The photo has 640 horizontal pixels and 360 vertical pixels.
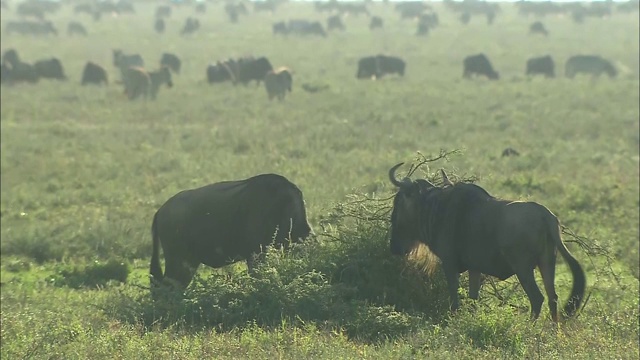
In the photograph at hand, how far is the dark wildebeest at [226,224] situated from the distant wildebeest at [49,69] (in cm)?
2716

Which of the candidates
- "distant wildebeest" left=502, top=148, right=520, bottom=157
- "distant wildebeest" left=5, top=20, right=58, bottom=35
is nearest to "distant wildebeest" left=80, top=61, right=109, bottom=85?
"distant wildebeest" left=502, top=148, right=520, bottom=157

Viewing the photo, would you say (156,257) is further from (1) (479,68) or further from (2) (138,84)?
(1) (479,68)

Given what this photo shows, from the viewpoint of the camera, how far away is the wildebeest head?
8.25 metres

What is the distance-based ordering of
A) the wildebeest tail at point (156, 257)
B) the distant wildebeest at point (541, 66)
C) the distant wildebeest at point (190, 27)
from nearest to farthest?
1. the wildebeest tail at point (156, 257)
2. the distant wildebeest at point (541, 66)
3. the distant wildebeest at point (190, 27)

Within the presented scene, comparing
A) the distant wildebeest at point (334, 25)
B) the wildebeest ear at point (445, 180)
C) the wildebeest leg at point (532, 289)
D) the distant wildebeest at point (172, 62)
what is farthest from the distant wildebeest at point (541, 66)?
the wildebeest leg at point (532, 289)

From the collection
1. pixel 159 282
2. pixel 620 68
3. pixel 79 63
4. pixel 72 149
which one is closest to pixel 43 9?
pixel 79 63

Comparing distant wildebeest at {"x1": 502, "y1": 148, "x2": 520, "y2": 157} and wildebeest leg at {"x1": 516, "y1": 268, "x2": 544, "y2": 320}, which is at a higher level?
wildebeest leg at {"x1": 516, "y1": 268, "x2": 544, "y2": 320}

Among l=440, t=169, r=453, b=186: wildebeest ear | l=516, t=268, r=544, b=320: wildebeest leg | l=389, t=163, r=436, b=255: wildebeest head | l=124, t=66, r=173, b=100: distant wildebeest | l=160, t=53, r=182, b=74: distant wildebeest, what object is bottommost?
l=160, t=53, r=182, b=74: distant wildebeest

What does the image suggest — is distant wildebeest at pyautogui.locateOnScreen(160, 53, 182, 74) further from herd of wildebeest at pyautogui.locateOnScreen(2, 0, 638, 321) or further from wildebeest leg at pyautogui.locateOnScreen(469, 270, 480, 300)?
wildebeest leg at pyautogui.locateOnScreen(469, 270, 480, 300)

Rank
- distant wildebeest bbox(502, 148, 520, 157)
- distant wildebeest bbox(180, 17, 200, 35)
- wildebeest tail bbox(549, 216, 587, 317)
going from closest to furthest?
wildebeest tail bbox(549, 216, 587, 317) → distant wildebeest bbox(502, 148, 520, 157) → distant wildebeest bbox(180, 17, 200, 35)

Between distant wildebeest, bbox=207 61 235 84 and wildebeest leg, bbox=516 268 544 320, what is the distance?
28.8 metres

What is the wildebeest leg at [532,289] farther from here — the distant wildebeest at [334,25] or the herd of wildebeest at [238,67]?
the distant wildebeest at [334,25]

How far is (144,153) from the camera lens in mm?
19344

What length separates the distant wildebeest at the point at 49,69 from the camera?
34.9m
